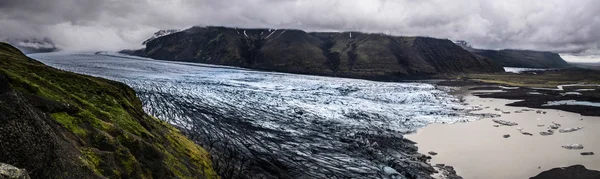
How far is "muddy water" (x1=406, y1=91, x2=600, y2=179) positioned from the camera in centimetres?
3178

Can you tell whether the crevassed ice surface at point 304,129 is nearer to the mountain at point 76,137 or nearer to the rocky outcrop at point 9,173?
the mountain at point 76,137

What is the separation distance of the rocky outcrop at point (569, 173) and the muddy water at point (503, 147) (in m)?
0.89

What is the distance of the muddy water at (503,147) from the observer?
3178 centimetres

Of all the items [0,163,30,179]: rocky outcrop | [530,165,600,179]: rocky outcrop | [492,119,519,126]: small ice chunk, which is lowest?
[530,165,600,179]: rocky outcrop

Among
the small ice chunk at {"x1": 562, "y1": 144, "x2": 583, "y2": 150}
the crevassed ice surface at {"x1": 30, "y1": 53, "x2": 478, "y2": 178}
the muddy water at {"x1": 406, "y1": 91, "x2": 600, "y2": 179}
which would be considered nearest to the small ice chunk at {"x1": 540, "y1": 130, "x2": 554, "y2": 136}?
the muddy water at {"x1": 406, "y1": 91, "x2": 600, "y2": 179}

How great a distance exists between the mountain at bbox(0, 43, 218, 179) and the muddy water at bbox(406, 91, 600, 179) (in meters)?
27.2

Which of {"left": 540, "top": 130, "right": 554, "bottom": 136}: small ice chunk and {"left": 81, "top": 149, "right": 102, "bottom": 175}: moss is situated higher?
{"left": 81, "top": 149, "right": 102, "bottom": 175}: moss

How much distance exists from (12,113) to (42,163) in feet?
5.00

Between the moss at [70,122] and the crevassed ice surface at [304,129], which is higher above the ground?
the moss at [70,122]

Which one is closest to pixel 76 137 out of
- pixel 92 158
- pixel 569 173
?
pixel 92 158

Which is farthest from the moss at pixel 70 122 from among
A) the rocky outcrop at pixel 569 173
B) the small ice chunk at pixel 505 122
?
the small ice chunk at pixel 505 122

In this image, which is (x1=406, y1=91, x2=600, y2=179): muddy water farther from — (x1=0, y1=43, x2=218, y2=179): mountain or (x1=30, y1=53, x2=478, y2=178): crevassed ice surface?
(x1=0, y1=43, x2=218, y2=179): mountain

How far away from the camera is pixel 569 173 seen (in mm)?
29766

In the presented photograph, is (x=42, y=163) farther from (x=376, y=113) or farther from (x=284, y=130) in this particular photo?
(x=376, y=113)
